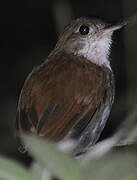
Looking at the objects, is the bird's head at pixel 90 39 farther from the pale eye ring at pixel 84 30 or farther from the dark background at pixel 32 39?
the dark background at pixel 32 39

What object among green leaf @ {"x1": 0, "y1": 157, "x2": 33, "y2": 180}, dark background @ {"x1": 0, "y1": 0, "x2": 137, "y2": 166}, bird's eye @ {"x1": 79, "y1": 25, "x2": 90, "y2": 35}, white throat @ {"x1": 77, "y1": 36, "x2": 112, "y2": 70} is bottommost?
dark background @ {"x1": 0, "y1": 0, "x2": 137, "y2": 166}

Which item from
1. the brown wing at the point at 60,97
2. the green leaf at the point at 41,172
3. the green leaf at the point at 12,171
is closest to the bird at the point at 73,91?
the brown wing at the point at 60,97

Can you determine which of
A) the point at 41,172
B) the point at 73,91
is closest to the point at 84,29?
the point at 73,91

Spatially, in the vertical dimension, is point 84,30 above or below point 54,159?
below

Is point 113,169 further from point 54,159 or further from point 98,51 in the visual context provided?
point 98,51

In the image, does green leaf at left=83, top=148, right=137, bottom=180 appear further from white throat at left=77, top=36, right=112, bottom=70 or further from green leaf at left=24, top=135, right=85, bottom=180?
white throat at left=77, top=36, right=112, bottom=70

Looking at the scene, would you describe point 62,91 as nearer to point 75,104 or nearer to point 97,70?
point 75,104

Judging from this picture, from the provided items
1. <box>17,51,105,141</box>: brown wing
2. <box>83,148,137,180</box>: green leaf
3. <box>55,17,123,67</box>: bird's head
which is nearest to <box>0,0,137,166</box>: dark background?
<box>55,17,123,67</box>: bird's head
